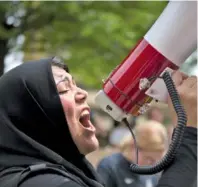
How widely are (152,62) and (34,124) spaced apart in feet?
1.77

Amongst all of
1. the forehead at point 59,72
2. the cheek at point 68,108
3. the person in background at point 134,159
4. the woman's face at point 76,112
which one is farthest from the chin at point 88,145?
the person in background at point 134,159

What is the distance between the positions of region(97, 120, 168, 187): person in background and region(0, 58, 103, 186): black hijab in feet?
6.65

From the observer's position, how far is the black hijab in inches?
96.0

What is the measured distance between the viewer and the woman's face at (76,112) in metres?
2.60

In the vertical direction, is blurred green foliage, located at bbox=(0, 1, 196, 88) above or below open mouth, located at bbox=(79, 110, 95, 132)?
below

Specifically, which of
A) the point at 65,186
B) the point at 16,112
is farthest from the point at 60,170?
the point at 16,112

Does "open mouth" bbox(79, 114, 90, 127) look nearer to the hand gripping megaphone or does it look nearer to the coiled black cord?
the hand gripping megaphone

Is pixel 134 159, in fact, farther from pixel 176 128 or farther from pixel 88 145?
pixel 176 128

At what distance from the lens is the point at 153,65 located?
2623 mm

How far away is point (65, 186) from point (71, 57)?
321 inches

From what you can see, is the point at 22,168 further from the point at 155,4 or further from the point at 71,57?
the point at 71,57

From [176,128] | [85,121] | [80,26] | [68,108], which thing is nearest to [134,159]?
[85,121]

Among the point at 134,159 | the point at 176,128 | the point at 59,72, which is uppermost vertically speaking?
the point at 176,128

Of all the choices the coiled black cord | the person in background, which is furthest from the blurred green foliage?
the coiled black cord
